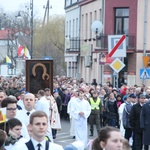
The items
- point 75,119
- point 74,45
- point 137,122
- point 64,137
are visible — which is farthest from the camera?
point 74,45

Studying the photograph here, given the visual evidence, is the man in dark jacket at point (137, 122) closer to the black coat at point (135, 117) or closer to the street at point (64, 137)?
the black coat at point (135, 117)

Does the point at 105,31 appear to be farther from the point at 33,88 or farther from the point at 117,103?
the point at 33,88

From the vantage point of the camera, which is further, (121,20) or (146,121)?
(121,20)

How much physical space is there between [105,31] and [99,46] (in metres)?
1.00

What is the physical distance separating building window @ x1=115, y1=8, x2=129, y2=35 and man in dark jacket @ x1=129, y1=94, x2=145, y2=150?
29248mm

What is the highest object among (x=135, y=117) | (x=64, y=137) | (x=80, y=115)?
(x=135, y=117)

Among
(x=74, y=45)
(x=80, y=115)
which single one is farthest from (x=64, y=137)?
(x=74, y=45)

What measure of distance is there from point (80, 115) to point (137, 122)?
155 inches

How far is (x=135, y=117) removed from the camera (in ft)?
68.3

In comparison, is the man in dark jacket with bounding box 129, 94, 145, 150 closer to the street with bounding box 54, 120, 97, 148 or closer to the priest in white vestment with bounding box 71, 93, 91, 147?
the street with bounding box 54, 120, 97, 148

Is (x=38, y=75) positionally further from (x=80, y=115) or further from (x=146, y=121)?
(x=80, y=115)

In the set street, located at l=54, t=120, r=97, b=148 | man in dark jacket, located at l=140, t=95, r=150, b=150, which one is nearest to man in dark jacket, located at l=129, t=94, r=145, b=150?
man in dark jacket, located at l=140, t=95, r=150, b=150

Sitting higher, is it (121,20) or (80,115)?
(121,20)

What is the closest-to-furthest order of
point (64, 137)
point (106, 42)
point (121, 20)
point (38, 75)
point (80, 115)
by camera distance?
point (38, 75), point (80, 115), point (64, 137), point (106, 42), point (121, 20)
